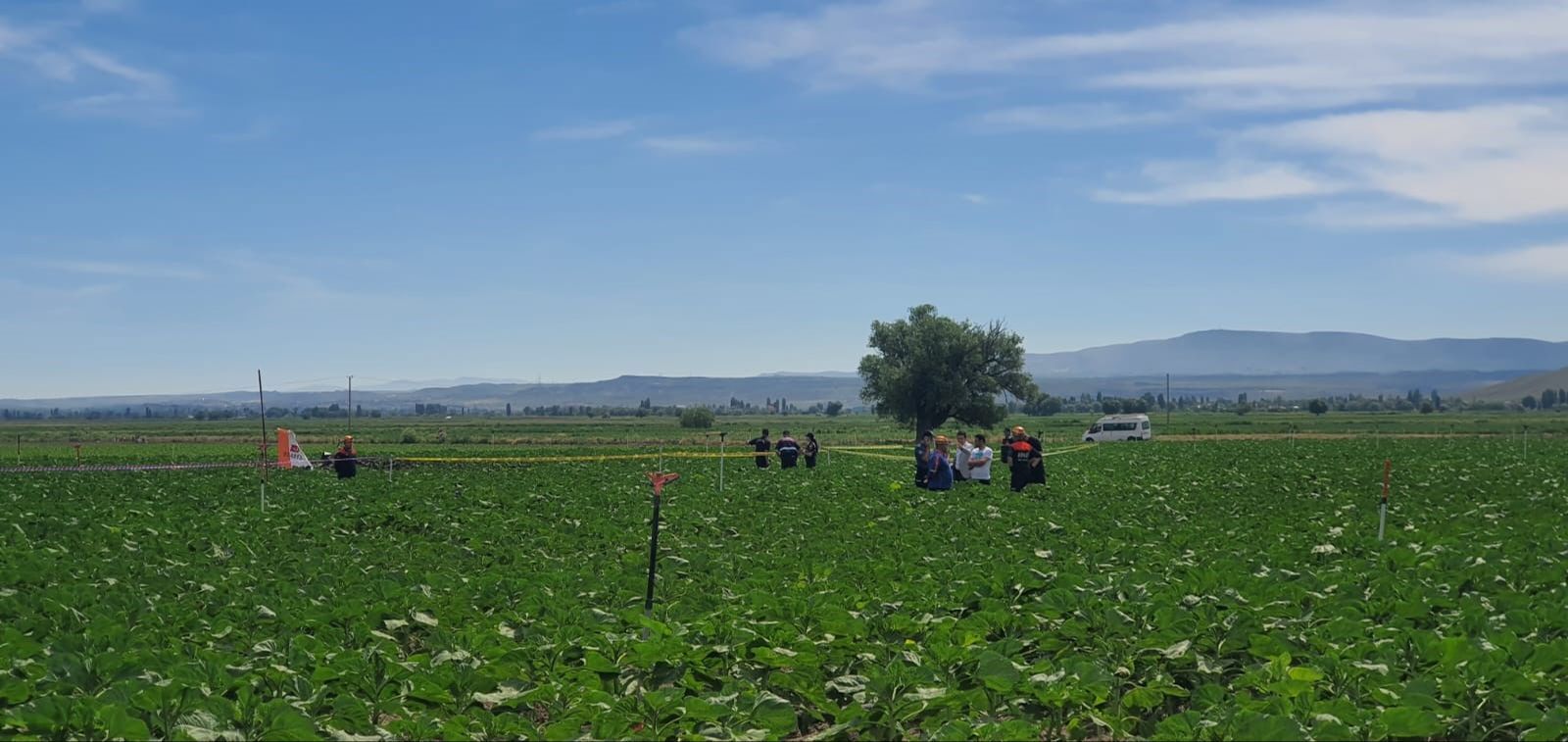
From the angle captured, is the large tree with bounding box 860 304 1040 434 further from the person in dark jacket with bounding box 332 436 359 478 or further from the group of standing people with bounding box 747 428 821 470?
the person in dark jacket with bounding box 332 436 359 478

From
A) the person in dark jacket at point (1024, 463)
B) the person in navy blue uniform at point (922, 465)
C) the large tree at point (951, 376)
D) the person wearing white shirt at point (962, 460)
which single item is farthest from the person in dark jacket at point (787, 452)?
the large tree at point (951, 376)

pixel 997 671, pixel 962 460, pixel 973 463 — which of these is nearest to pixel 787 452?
pixel 962 460

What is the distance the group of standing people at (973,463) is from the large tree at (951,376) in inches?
2017

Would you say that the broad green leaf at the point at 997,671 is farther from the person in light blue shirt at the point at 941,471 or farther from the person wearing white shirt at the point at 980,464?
the person wearing white shirt at the point at 980,464

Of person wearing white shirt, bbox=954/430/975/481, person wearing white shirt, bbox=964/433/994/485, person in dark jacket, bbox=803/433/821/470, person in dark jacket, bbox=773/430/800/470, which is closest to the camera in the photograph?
person wearing white shirt, bbox=964/433/994/485

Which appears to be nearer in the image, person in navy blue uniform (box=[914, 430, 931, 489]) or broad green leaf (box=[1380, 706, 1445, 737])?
broad green leaf (box=[1380, 706, 1445, 737])

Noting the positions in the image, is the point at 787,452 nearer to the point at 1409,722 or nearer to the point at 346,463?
the point at 346,463

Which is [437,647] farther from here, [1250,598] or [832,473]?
[832,473]

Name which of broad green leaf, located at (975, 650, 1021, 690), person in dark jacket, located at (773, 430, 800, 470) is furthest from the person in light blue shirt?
broad green leaf, located at (975, 650, 1021, 690)

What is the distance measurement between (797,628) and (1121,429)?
70.1m

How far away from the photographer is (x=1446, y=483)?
27688mm

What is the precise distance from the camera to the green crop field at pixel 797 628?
6.77m

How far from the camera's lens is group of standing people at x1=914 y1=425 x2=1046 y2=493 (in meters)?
22.8

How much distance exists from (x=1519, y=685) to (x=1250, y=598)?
297cm
